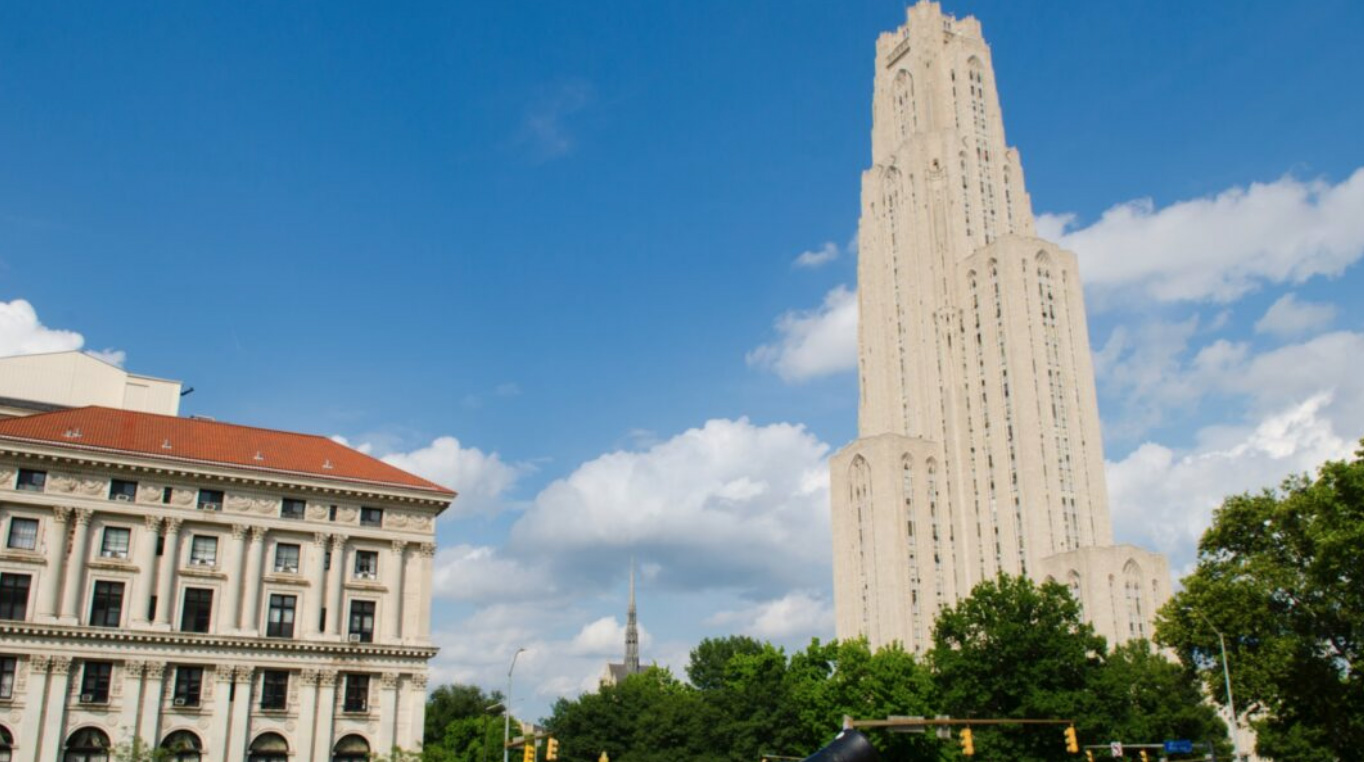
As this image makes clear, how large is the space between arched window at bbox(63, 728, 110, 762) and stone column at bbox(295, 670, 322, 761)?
30.9ft

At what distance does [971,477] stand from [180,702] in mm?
100463

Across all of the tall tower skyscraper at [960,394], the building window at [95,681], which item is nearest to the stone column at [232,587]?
the building window at [95,681]

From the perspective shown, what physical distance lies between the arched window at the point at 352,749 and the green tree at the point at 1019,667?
111 ft

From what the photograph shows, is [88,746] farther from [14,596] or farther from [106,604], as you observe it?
[14,596]

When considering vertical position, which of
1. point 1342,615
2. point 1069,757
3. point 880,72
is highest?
point 880,72

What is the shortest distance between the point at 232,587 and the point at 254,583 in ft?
3.87

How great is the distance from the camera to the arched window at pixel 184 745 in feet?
188

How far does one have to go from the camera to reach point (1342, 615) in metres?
45.7

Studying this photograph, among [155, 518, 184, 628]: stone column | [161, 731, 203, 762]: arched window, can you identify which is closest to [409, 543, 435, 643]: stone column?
[161, 731, 203, 762]: arched window

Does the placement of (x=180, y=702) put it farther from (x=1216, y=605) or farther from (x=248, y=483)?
(x=1216, y=605)

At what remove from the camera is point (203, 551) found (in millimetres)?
61719

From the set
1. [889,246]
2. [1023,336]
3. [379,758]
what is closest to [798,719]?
[379,758]

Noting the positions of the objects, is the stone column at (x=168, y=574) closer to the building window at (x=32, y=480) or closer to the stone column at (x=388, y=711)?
the building window at (x=32, y=480)

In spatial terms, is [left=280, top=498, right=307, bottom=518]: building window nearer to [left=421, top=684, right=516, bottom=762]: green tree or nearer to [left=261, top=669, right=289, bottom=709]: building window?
[left=261, top=669, right=289, bottom=709]: building window
